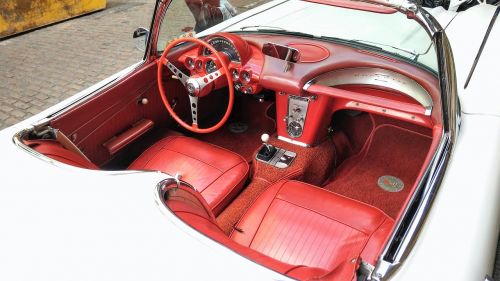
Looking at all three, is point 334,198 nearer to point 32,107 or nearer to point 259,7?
point 259,7

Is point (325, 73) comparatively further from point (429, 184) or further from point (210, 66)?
point (429, 184)

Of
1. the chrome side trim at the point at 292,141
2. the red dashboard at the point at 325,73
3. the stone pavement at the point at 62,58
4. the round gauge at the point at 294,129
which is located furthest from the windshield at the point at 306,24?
the stone pavement at the point at 62,58

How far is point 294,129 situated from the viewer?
8.51 ft

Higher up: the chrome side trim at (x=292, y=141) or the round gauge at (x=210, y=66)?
the round gauge at (x=210, y=66)

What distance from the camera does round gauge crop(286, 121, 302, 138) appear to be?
8.39 feet

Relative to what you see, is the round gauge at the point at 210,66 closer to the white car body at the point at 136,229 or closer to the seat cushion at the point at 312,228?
the seat cushion at the point at 312,228

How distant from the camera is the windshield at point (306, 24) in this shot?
220 cm

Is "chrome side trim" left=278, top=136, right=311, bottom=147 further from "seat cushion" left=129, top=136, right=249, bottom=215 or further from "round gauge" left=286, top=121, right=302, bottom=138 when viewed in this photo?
"seat cushion" left=129, top=136, right=249, bottom=215

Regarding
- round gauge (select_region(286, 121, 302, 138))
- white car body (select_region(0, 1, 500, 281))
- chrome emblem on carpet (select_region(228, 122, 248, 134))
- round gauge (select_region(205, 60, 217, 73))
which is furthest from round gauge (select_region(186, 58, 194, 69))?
white car body (select_region(0, 1, 500, 281))

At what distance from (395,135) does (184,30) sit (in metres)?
1.60

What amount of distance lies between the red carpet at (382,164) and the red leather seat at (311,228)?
624mm

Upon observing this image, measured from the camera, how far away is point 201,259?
1.03 meters

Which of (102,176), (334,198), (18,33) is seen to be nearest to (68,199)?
(102,176)

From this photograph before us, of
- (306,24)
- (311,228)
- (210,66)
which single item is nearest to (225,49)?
(210,66)
